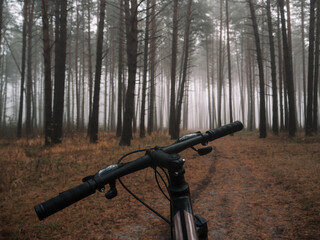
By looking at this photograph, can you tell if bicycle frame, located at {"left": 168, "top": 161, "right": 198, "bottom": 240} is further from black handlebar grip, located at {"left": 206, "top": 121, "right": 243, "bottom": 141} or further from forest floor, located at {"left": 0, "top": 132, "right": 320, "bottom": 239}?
forest floor, located at {"left": 0, "top": 132, "right": 320, "bottom": 239}

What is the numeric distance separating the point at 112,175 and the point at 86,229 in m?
2.93

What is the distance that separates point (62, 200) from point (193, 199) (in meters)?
3.78

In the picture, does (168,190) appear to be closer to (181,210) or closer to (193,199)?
(181,210)

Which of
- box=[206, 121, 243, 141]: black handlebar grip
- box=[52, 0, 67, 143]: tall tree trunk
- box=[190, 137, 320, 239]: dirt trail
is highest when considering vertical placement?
box=[52, 0, 67, 143]: tall tree trunk

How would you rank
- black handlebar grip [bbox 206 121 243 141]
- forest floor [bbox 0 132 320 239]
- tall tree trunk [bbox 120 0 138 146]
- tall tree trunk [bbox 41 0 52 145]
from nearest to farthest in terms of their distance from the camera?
1. black handlebar grip [bbox 206 121 243 141]
2. forest floor [bbox 0 132 320 239]
3. tall tree trunk [bbox 120 0 138 146]
4. tall tree trunk [bbox 41 0 52 145]

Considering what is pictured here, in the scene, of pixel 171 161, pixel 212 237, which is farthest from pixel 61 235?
pixel 171 161

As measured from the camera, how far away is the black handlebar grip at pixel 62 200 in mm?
995

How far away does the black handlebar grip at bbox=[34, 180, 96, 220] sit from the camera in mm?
995

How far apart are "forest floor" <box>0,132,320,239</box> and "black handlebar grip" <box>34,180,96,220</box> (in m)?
2.48

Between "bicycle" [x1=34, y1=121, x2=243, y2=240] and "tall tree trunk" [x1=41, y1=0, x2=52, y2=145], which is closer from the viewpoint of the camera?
"bicycle" [x1=34, y1=121, x2=243, y2=240]

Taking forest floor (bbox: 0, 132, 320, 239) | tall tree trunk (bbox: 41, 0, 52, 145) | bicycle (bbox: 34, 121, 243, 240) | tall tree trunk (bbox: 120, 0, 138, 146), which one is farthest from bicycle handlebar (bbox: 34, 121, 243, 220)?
tall tree trunk (bbox: 41, 0, 52, 145)

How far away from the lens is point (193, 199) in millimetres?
4340

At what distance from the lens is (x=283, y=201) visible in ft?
13.3

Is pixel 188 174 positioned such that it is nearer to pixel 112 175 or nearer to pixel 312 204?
pixel 312 204
